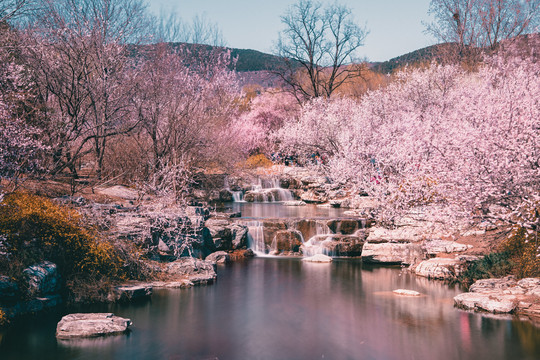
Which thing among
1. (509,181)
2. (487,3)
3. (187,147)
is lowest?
(509,181)

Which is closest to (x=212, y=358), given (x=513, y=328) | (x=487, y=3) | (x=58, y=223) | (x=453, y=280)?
(x=58, y=223)

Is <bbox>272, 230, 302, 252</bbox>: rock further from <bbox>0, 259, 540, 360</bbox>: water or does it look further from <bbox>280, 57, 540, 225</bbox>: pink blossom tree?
<bbox>0, 259, 540, 360</bbox>: water

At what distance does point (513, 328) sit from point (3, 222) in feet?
43.5

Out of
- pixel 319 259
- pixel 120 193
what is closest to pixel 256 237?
pixel 319 259

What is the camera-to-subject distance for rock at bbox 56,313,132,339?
1155 cm

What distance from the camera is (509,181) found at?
13.2 metres

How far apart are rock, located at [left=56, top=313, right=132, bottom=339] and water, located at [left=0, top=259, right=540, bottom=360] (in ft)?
0.70

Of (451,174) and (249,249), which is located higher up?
(451,174)

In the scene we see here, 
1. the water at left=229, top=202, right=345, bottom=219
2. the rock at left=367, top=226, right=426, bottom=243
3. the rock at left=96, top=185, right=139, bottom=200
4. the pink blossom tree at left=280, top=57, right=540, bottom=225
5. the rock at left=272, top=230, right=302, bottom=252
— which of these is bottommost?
the rock at left=272, top=230, right=302, bottom=252

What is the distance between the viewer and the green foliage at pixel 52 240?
12.9m

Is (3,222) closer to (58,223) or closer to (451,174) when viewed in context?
(58,223)

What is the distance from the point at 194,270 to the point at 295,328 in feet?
18.0

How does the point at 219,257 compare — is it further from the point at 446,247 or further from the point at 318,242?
the point at 446,247

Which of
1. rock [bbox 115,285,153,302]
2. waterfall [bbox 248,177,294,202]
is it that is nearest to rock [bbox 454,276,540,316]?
rock [bbox 115,285,153,302]
